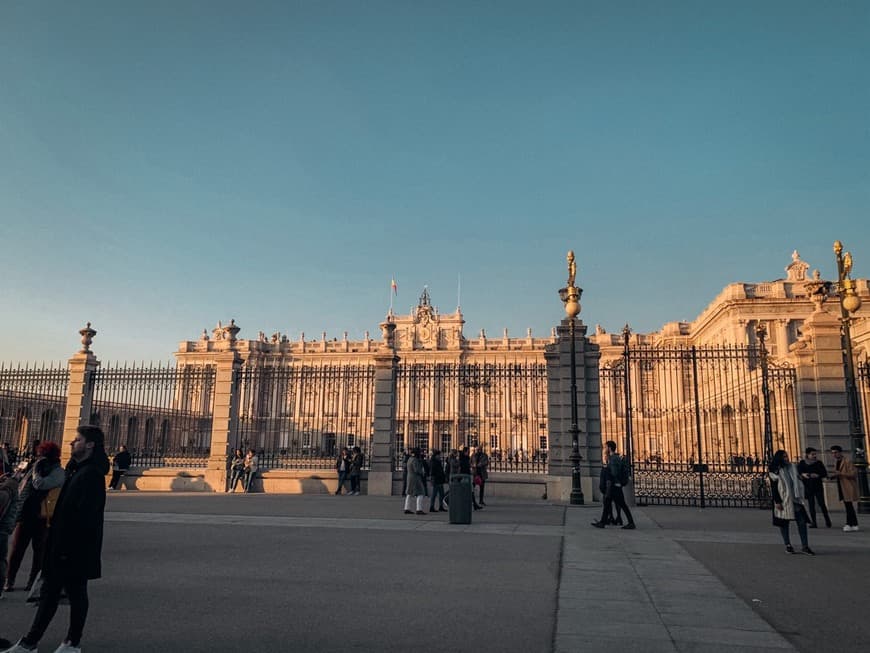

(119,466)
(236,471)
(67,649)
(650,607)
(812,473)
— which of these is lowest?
(650,607)

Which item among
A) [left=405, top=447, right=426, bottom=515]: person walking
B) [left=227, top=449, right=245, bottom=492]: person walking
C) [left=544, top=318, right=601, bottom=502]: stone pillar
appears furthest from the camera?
[left=227, top=449, right=245, bottom=492]: person walking

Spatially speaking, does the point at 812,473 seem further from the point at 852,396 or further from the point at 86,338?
the point at 86,338

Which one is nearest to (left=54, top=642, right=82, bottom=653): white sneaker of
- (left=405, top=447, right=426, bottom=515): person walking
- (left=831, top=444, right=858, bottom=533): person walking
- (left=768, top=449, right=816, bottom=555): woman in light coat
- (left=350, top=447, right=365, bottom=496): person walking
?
(left=768, top=449, right=816, bottom=555): woman in light coat

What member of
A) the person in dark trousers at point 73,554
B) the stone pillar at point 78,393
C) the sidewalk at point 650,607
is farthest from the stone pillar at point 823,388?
the stone pillar at point 78,393

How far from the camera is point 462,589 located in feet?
24.4

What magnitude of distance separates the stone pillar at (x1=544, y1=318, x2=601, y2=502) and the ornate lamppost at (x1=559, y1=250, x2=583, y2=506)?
1.33 feet

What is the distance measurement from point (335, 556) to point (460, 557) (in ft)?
6.05

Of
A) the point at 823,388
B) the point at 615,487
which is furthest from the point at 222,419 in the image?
the point at 823,388

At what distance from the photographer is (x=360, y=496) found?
20594 mm

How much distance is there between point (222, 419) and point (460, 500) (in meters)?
11.4

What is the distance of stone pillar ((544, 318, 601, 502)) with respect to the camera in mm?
19203

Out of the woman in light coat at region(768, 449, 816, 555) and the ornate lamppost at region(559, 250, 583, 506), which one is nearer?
the woman in light coat at region(768, 449, 816, 555)

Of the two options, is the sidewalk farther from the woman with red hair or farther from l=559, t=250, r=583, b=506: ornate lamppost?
l=559, t=250, r=583, b=506: ornate lamppost

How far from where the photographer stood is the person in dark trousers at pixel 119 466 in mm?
21922
